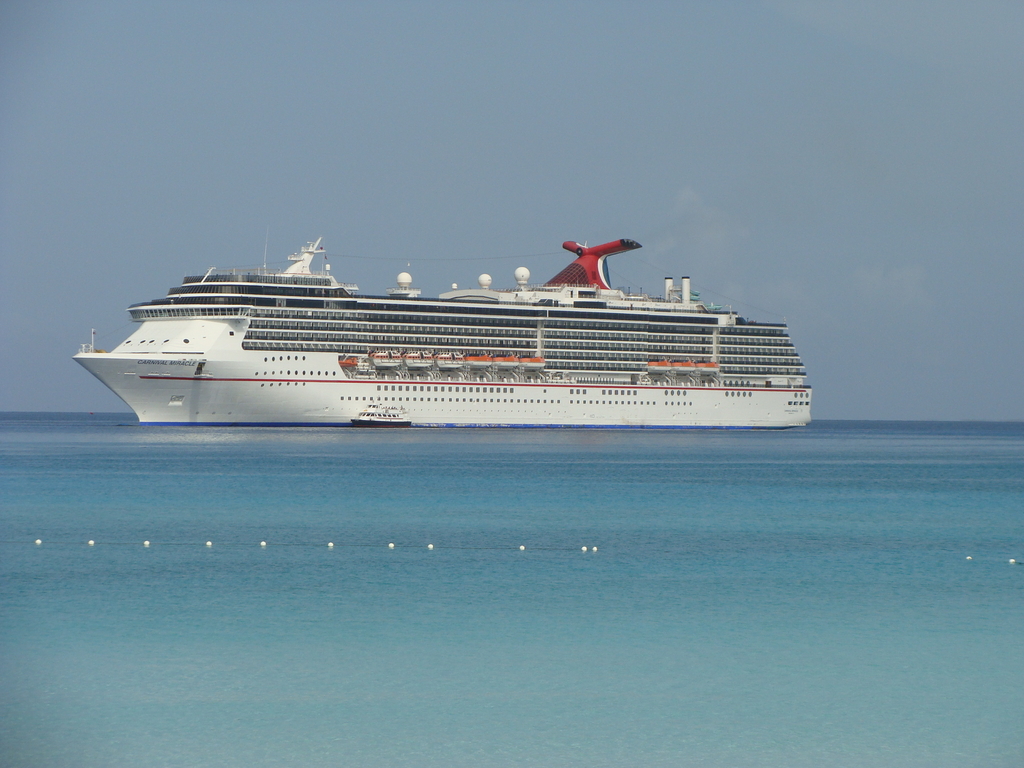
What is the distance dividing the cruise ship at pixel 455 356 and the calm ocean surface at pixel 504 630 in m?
37.3

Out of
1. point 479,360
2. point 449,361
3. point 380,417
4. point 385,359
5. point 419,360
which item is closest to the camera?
point 380,417

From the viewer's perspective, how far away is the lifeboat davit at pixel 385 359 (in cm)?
8194

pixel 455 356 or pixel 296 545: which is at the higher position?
pixel 455 356

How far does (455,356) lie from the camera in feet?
281

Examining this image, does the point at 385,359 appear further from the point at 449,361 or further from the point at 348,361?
the point at 449,361

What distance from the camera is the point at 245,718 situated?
13922 millimetres

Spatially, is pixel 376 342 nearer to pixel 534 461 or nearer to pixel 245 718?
pixel 534 461

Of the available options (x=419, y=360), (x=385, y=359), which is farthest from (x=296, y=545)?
(x=419, y=360)

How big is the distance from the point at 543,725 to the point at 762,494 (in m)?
28.9

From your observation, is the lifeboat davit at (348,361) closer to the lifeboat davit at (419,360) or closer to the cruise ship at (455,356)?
the cruise ship at (455,356)

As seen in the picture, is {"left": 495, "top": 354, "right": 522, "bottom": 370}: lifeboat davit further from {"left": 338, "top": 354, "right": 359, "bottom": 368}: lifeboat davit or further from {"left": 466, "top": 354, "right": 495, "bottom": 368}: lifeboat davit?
{"left": 338, "top": 354, "right": 359, "bottom": 368}: lifeboat davit

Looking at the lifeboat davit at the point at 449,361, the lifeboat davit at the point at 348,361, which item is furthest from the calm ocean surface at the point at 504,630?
the lifeboat davit at the point at 449,361

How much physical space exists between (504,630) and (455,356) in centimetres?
6764

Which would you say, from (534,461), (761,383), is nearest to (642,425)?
(761,383)
